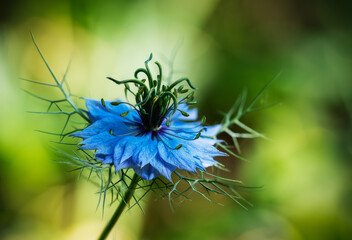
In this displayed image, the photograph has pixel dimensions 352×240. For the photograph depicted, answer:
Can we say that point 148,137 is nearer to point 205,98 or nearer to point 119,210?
point 119,210

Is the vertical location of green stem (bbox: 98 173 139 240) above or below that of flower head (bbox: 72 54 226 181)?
below

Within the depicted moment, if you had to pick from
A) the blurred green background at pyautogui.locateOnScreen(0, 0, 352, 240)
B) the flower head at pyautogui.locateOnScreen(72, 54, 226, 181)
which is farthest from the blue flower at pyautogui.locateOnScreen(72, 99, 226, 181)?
the blurred green background at pyautogui.locateOnScreen(0, 0, 352, 240)

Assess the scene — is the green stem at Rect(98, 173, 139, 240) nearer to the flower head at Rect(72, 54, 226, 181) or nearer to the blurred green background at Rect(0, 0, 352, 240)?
the flower head at Rect(72, 54, 226, 181)

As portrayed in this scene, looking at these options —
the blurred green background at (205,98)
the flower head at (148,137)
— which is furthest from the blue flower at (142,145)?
the blurred green background at (205,98)

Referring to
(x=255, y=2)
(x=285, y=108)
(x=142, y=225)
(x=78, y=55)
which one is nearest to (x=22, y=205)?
(x=142, y=225)

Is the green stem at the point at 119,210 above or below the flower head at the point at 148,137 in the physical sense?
below

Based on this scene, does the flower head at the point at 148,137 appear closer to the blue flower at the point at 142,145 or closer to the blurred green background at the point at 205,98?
the blue flower at the point at 142,145

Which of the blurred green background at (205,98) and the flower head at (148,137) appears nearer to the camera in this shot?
the flower head at (148,137)
